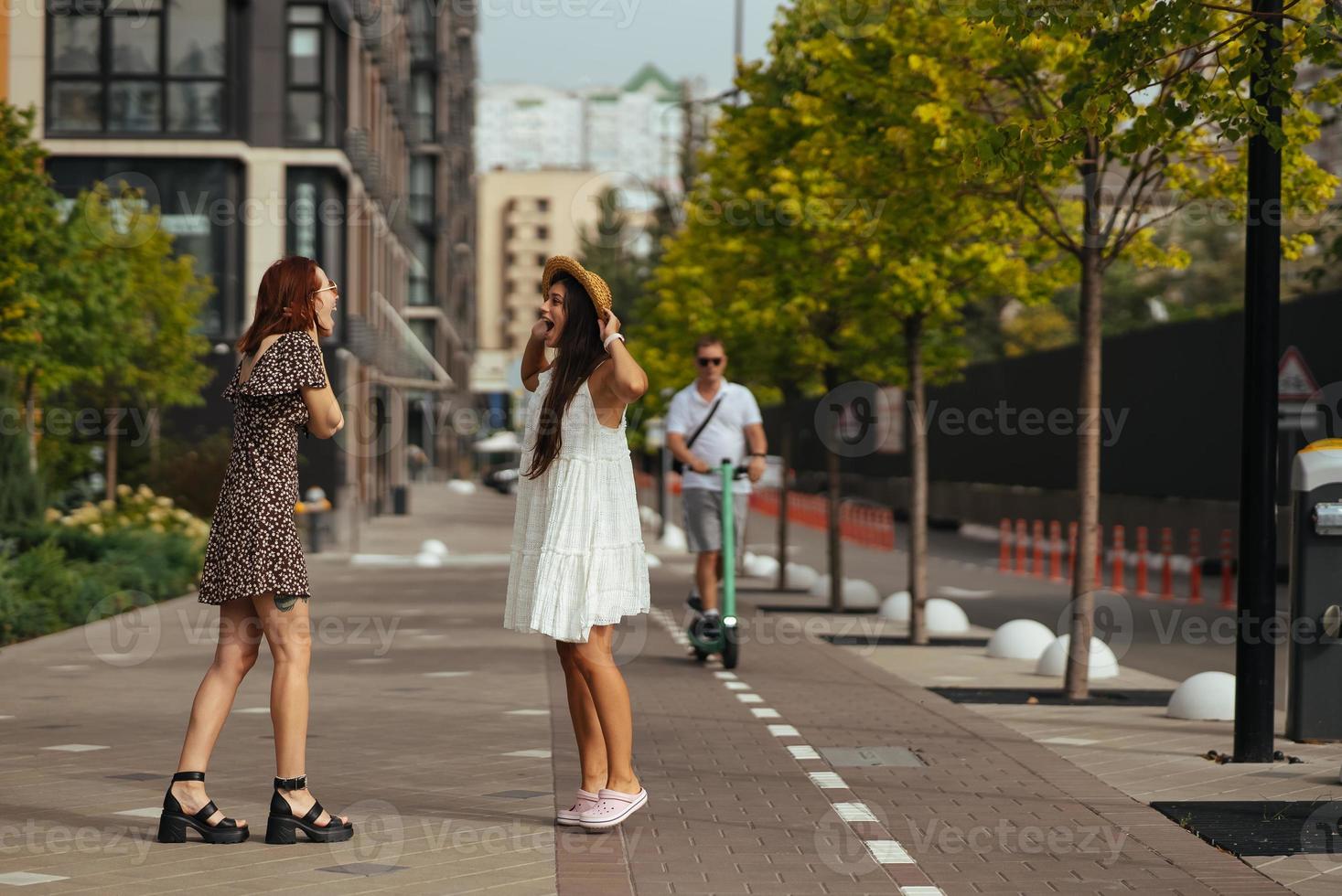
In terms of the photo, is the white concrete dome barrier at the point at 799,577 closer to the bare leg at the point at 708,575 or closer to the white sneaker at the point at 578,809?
the bare leg at the point at 708,575

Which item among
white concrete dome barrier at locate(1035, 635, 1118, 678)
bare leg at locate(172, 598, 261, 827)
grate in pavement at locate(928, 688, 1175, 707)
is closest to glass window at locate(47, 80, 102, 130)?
white concrete dome barrier at locate(1035, 635, 1118, 678)

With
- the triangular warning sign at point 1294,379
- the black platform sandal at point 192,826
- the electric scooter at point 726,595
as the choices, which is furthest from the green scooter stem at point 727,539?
the triangular warning sign at point 1294,379

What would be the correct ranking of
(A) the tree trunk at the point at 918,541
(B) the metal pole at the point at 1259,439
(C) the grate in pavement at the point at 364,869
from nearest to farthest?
(C) the grate in pavement at the point at 364,869, (B) the metal pole at the point at 1259,439, (A) the tree trunk at the point at 918,541

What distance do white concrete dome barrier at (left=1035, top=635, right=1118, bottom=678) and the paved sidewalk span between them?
1052mm

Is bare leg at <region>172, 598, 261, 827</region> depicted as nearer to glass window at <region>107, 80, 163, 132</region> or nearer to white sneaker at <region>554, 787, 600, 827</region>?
white sneaker at <region>554, 787, 600, 827</region>

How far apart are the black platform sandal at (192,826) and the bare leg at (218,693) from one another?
2 cm

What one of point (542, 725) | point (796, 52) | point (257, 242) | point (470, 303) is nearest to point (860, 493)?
point (257, 242)

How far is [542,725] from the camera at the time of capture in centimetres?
1043

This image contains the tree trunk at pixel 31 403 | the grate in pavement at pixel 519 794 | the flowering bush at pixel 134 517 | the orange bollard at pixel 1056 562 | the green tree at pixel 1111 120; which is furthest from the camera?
the orange bollard at pixel 1056 562

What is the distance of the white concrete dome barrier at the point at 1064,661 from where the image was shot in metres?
13.2

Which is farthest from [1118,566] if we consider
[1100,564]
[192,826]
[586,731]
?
[192,826]

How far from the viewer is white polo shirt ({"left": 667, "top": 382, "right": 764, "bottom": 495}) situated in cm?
1361

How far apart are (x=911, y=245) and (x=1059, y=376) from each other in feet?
76.2

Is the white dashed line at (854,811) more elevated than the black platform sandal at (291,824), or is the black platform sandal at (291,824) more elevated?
the black platform sandal at (291,824)
